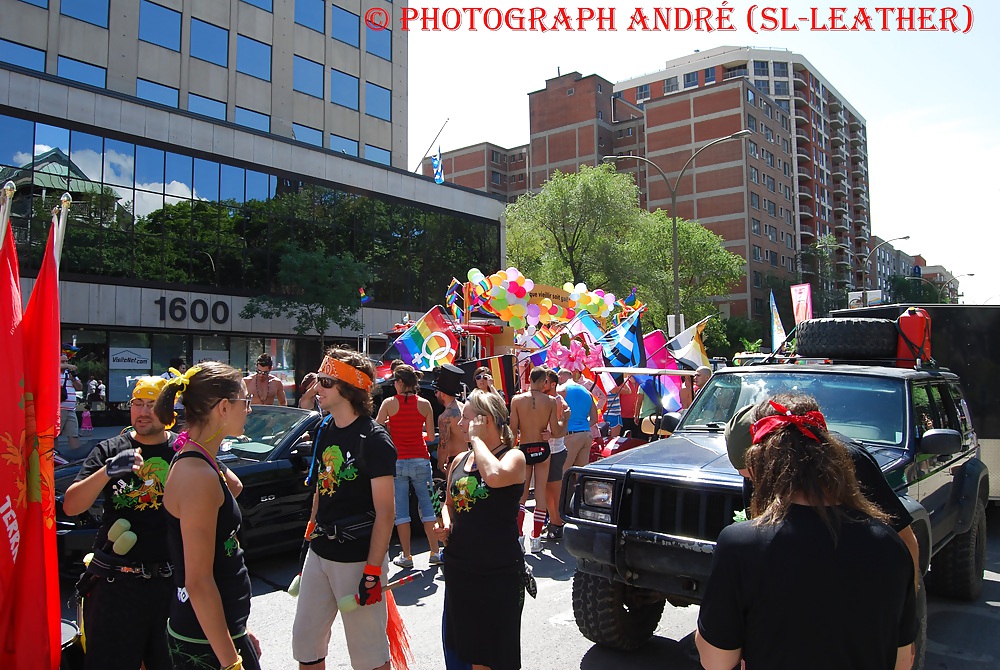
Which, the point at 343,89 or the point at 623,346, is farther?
the point at 343,89

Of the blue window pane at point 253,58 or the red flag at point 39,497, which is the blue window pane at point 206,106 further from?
the red flag at point 39,497

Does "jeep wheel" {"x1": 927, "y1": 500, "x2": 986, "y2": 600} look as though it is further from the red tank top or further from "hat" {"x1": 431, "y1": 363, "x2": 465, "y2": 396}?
"hat" {"x1": 431, "y1": 363, "x2": 465, "y2": 396}

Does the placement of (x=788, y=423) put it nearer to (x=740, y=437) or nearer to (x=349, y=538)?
(x=740, y=437)

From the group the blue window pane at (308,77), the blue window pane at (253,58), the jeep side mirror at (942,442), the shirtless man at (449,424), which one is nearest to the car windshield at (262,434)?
the shirtless man at (449,424)

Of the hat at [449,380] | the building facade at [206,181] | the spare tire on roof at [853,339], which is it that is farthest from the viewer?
the building facade at [206,181]

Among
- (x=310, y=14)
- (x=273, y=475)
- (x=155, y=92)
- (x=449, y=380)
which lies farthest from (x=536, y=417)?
(x=310, y=14)

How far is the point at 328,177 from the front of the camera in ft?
82.7

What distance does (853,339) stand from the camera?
20.6ft

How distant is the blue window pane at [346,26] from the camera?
30.3 m

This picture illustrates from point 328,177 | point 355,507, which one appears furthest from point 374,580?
point 328,177

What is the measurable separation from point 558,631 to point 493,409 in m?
2.24

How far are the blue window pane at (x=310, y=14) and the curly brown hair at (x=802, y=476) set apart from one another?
3128 centimetres

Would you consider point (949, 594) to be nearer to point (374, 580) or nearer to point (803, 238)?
point (374, 580)

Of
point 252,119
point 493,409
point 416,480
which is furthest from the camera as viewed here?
point 252,119
